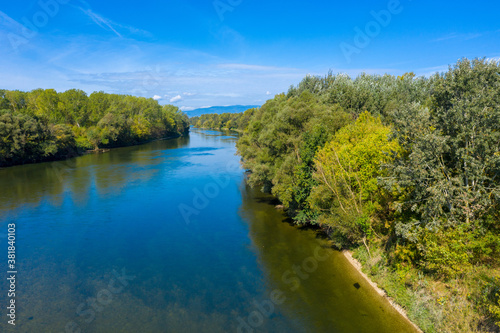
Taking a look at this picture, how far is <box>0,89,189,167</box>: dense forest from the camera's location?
55.0m

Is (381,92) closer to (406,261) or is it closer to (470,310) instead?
(406,261)

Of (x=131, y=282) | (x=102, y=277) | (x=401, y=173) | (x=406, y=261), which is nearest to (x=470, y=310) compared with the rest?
(x=406, y=261)

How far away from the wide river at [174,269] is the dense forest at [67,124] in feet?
82.5

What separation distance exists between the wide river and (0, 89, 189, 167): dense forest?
25.1m

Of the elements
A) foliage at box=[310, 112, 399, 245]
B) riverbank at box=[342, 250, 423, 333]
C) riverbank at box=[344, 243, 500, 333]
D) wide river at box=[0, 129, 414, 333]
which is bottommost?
wide river at box=[0, 129, 414, 333]

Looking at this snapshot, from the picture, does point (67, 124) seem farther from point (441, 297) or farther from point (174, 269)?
point (441, 297)

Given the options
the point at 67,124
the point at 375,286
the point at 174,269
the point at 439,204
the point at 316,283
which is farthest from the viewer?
the point at 67,124

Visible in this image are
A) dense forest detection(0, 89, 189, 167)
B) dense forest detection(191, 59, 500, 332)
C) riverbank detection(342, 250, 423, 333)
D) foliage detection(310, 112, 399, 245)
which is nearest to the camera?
dense forest detection(191, 59, 500, 332)

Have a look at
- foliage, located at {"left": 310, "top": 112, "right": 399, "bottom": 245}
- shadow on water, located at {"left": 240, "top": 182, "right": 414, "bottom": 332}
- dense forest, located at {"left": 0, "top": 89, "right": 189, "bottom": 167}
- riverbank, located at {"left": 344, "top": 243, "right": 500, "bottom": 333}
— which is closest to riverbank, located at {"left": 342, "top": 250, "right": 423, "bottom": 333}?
riverbank, located at {"left": 344, "top": 243, "right": 500, "bottom": 333}

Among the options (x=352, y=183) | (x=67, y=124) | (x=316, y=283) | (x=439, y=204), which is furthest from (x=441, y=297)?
(x=67, y=124)

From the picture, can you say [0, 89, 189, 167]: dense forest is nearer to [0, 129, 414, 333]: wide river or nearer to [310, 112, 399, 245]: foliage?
[0, 129, 414, 333]: wide river

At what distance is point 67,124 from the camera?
81.2 metres

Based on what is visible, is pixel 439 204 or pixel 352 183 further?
pixel 352 183

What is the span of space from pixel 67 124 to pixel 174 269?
79888 millimetres
